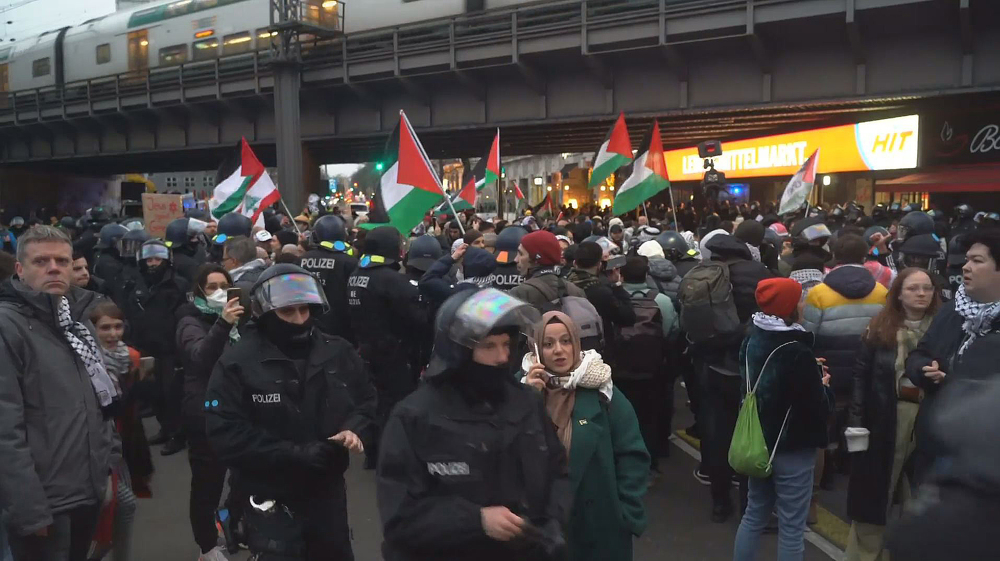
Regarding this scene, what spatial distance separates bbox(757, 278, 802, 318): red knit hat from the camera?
4.14m

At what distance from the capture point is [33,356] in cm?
323

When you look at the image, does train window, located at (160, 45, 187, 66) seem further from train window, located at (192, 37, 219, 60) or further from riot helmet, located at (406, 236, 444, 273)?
riot helmet, located at (406, 236, 444, 273)

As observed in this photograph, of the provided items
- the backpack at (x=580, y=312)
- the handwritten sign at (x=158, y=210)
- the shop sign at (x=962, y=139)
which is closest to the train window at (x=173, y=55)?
the handwritten sign at (x=158, y=210)

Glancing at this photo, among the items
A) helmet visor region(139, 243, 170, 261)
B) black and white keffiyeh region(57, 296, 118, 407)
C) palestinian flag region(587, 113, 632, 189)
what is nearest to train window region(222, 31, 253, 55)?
palestinian flag region(587, 113, 632, 189)

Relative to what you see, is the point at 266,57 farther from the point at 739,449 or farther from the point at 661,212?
the point at 739,449

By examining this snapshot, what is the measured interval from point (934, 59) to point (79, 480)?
18.1m

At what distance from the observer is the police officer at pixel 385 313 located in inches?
251

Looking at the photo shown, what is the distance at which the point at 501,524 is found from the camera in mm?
2383

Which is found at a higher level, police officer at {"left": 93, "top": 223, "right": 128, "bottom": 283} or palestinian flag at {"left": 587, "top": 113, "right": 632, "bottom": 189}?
palestinian flag at {"left": 587, "top": 113, "right": 632, "bottom": 189}

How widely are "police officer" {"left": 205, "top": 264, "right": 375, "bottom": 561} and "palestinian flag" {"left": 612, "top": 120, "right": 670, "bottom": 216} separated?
7.87 meters

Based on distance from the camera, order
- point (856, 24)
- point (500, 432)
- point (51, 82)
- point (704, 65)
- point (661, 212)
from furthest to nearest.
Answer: point (51, 82) → point (661, 212) → point (704, 65) → point (856, 24) → point (500, 432)

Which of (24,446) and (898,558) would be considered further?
(24,446)

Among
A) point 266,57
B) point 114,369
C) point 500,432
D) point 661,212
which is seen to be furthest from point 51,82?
point 500,432

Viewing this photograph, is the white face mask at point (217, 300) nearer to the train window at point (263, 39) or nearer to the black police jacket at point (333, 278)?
the black police jacket at point (333, 278)
